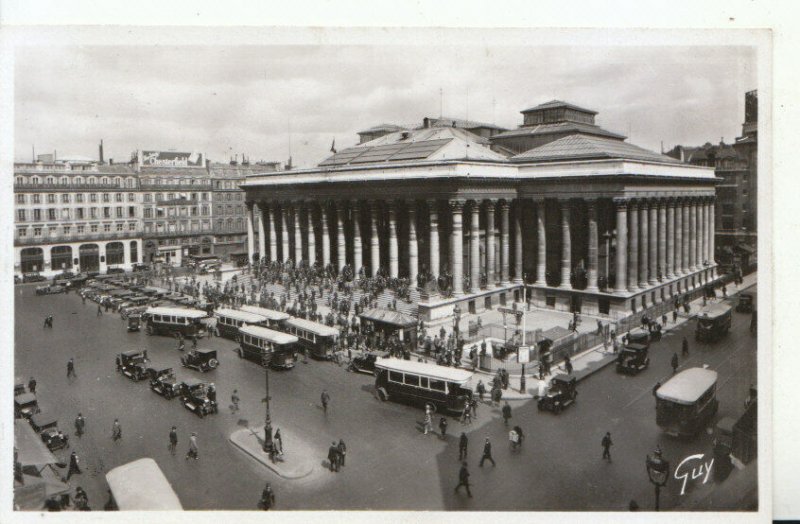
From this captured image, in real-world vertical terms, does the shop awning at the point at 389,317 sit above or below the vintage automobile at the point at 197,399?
above

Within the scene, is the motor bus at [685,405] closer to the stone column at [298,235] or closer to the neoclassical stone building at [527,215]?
the neoclassical stone building at [527,215]

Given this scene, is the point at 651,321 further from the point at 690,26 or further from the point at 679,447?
the point at 690,26

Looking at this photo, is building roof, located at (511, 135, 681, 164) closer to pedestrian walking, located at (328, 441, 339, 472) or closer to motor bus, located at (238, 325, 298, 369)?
motor bus, located at (238, 325, 298, 369)

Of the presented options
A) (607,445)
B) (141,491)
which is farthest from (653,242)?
(141,491)

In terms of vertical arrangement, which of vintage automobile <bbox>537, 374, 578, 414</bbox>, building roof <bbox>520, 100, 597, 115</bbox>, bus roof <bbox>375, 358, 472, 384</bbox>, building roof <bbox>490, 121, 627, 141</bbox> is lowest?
vintage automobile <bbox>537, 374, 578, 414</bbox>

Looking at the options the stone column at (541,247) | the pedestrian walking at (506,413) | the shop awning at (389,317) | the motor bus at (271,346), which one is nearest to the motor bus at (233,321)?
the motor bus at (271,346)

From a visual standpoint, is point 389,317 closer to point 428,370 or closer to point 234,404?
point 428,370

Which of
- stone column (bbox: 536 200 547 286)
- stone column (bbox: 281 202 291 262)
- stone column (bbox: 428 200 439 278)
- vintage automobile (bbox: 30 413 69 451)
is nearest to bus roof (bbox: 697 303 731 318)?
stone column (bbox: 536 200 547 286)
